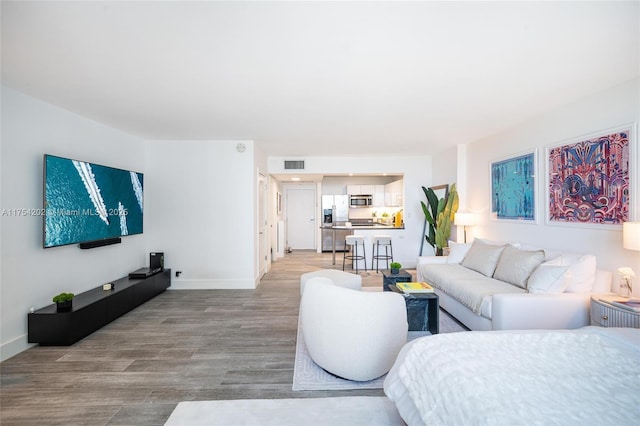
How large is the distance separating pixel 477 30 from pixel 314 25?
1059 mm

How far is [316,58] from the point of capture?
2.23 m

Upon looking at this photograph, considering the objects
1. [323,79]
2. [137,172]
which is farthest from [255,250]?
[323,79]

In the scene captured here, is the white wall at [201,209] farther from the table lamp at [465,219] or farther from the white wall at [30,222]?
the table lamp at [465,219]

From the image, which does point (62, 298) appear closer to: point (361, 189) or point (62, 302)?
point (62, 302)

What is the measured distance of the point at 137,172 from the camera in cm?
467

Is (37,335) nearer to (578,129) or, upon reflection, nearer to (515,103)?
(515,103)

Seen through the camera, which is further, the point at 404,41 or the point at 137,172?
the point at 137,172

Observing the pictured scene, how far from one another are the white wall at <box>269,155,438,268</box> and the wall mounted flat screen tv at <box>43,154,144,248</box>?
283 centimetres

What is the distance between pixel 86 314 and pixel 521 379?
3836 mm

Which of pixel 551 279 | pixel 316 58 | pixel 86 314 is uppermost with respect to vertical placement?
pixel 316 58

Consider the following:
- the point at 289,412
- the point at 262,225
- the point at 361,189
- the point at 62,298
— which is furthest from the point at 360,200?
the point at 289,412

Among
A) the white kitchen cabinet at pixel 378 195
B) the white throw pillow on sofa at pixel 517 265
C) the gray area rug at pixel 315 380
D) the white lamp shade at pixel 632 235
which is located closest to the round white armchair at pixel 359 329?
the gray area rug at pixel 315 380

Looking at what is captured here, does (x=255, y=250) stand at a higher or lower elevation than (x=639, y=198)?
lower

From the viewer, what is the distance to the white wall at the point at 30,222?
2.71 metres
